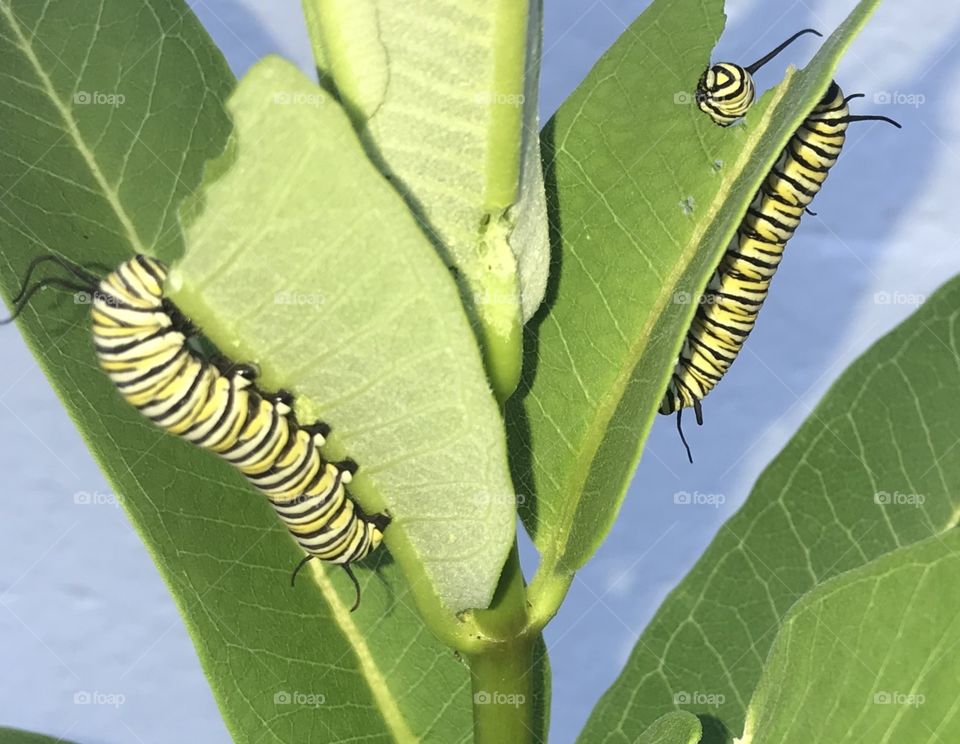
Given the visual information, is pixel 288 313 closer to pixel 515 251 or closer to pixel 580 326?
pixel 515 251

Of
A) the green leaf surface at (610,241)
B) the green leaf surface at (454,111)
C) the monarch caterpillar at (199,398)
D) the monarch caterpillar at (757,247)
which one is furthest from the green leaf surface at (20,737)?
the monarch caterpillar at (757,247)

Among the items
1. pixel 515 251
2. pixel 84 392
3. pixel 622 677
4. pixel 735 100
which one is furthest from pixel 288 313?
pixel 622 677

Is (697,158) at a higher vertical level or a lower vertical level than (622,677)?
higher

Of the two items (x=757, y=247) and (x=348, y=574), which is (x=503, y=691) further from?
(x=757, y=247)

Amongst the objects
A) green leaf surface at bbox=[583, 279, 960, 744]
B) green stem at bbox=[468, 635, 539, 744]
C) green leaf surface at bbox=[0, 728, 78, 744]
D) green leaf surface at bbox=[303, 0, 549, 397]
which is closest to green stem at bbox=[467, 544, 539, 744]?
green stem at bbox=[468, 635, 539, 744]

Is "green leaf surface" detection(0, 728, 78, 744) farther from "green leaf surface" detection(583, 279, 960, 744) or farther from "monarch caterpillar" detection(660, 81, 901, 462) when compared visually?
"monarch caterpillar" detection(660, 81, 901, 462)

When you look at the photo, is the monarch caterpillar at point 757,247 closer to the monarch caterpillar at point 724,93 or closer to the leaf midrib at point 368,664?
the monarch caterpillar at point 724,93

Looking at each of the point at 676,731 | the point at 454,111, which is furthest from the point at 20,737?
the point at 454,111
